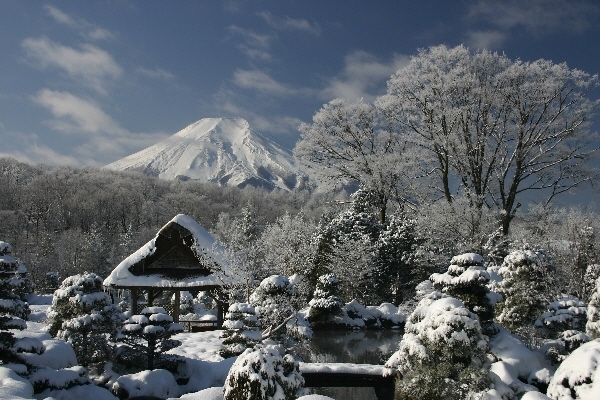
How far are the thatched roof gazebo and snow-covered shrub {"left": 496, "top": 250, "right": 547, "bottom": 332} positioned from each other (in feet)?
27.8

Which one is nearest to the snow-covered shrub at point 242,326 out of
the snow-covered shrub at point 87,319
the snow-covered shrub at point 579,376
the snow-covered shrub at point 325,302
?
the snow-covered shrub at point 87,319

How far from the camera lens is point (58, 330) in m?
11.2

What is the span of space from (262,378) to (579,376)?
3.80 meters

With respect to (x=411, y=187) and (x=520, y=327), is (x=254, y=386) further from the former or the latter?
(x=411, y=187)

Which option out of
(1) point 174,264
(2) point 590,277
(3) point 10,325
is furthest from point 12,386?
(2) point 590,277

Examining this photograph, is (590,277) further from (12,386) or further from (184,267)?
(12,386)

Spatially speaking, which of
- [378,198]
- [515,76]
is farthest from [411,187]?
[515,76]

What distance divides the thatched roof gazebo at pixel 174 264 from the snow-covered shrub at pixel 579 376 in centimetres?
1101

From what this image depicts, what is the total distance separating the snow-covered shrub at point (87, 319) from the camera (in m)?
10.3

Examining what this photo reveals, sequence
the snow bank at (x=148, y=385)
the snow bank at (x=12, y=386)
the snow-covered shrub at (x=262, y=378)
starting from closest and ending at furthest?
the snow-covered shrub at (x=262, y=378)
the snow bank at (x=12, y=386)
the snow bank at (x=148, y=385)

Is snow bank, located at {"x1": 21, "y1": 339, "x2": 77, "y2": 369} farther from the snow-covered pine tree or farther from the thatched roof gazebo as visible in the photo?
the snow-covered pine tree

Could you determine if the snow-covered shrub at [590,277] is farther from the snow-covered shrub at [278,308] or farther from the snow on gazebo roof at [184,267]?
the snow on gazebo roof at [184,267]

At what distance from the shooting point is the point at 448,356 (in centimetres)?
716

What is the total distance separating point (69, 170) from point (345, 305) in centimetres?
9473
